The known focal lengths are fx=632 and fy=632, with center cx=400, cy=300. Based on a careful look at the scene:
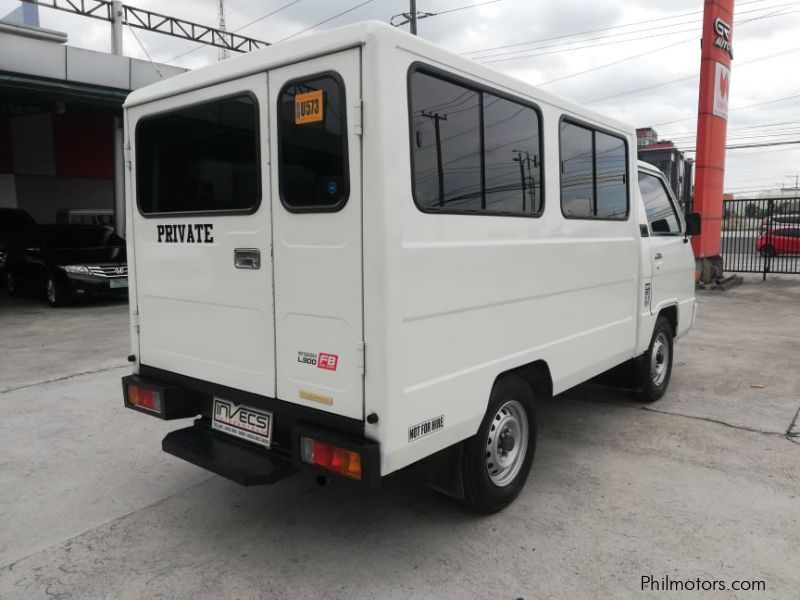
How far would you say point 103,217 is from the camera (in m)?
20.5

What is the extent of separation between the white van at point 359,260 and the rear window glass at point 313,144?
0.01m

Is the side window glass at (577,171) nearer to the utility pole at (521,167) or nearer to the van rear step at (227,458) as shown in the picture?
the utility pole at (521,167)

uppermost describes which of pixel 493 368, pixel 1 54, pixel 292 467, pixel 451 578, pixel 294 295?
pixel 1 54

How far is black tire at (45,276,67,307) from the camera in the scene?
37.9 feet

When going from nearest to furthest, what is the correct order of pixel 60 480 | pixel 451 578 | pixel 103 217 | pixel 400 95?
1. pixel 400 95
2. pixel 451 578
3. pixel 60 480
4. pixel 103 217

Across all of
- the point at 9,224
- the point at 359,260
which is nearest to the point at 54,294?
the point at 9,224

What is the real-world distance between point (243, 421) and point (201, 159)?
4.61ft

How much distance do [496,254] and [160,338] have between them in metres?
2.02

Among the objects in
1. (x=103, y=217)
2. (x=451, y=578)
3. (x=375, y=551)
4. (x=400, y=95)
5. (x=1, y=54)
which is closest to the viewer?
(x=400, y=95)

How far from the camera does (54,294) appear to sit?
38.2ft

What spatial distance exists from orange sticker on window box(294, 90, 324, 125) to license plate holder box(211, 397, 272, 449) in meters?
1.42

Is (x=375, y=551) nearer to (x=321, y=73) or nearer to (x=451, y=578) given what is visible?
(x=451, y=578)

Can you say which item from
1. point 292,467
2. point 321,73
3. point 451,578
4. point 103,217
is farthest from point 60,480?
point 103,217

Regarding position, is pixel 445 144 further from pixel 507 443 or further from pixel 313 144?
pixel 507 443
